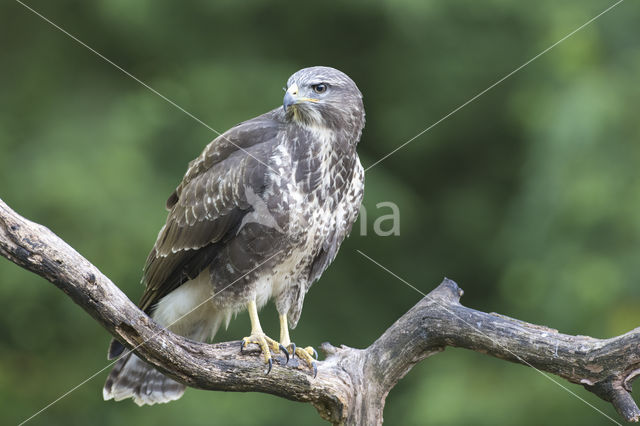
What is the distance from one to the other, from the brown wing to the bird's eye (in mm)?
260

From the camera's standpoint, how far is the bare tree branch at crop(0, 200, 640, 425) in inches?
125

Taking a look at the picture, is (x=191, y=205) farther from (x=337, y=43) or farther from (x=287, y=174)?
(x=337, y=43)

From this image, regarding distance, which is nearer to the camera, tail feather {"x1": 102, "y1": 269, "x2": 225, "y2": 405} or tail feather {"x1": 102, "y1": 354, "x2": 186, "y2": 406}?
tail feather {"x1": 102, "y1": 269, "x2": 225, "y2": 405}

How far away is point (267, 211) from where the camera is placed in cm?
Answer: 405

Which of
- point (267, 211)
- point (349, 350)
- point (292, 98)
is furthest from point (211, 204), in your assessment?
point (349, 350)

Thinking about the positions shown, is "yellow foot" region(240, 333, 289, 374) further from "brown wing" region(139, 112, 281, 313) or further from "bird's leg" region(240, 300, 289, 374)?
"brown wing" region(139, 112, 281, 313)

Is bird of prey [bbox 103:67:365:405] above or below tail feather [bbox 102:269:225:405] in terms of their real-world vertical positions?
above

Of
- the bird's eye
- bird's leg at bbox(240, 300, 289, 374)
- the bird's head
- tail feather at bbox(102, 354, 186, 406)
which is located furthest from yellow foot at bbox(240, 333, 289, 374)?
the bird's eye

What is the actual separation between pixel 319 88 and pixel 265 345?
1.29 meters

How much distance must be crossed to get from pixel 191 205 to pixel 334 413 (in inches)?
50.3

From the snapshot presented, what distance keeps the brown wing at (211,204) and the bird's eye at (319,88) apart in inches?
10.2

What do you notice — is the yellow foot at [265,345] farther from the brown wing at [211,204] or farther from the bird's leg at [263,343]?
the brown wing at [211,204]

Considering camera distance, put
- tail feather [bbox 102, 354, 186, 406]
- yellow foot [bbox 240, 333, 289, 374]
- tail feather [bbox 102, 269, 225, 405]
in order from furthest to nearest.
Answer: tail feather [bbox 102, 354, 186, 406] < tail feather [bbox 102, 269, 225, 405] < yellow foot [bbox 240, 333, 289, 374]

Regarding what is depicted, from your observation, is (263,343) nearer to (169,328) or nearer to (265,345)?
(265,345)
